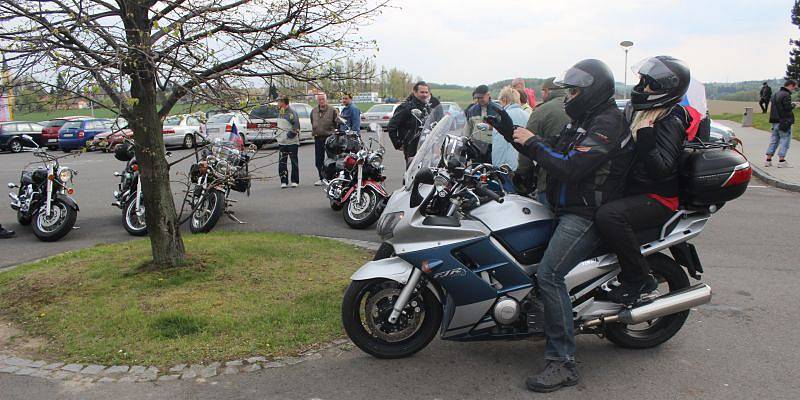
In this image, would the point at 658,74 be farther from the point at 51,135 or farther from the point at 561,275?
the point at 51,135

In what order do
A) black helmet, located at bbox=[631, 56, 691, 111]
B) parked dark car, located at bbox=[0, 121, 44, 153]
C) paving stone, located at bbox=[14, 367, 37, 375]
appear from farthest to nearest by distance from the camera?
parked dark car, located at bbox=[0, 121, 44, 153] < paving stone, located at bbox=[14, 367, 37, 375] < black helmet, located at bbox=[631, 56, 691, 111]

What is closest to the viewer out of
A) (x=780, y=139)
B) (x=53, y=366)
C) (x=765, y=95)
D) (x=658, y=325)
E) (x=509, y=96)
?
(x=53, y=366)

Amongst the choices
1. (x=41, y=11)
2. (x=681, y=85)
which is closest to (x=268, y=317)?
(x=41, y=11)

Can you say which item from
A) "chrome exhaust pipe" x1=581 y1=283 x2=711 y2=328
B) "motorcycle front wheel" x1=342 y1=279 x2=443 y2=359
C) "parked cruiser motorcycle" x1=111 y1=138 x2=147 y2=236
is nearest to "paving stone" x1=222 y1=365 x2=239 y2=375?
"motorcycle front wheel" x1=342 y1=279 x2=443 y2=359

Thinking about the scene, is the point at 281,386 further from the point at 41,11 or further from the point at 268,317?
the point at 41,11

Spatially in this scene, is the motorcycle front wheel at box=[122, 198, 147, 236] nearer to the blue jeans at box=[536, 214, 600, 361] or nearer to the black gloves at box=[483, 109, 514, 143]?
the black gloves at box=[483, 109, 514, 143]

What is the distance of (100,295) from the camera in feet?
18.2

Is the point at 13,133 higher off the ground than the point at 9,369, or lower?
higher

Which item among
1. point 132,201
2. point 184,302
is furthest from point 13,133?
point 184,302

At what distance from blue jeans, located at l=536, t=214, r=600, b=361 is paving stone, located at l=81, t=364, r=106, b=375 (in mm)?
2957

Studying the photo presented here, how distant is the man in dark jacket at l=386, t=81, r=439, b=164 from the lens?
9.28 metres

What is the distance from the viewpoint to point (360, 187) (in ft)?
29.5

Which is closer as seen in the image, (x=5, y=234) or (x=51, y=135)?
(x=5, y=234)

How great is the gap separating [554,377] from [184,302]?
122 inches
